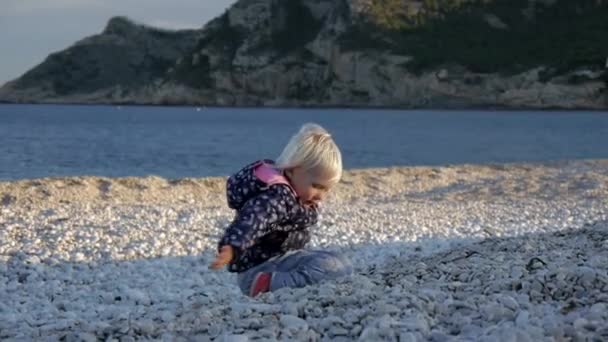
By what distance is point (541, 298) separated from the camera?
17.1ft

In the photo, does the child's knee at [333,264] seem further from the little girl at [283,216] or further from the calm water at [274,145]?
the calm water at [274,145]

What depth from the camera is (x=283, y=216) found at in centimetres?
608

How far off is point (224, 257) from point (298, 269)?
661 mm

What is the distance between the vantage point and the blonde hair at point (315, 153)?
5.90 meters

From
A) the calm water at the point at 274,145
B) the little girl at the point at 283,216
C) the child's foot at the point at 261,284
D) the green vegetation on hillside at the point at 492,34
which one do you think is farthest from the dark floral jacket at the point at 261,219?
the green vegetation on hillside at the point at 492,34

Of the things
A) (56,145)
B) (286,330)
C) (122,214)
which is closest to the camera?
(286,330)

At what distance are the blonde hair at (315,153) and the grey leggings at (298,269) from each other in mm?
610

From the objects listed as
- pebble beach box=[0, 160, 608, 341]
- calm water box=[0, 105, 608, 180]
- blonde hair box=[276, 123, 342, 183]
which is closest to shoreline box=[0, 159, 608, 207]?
pebble beach box=[0, 160, 608, 341]

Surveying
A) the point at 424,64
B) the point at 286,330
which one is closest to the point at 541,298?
the point at 286,330

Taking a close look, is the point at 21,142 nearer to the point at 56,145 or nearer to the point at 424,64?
the point at 56,145

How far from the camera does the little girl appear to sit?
5922mm

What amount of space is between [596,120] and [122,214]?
75.3 m

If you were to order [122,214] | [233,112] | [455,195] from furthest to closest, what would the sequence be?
[233,112]
[455,195]
[122,214]

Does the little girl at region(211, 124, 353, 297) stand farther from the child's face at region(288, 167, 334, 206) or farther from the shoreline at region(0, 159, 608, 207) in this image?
the shoreline at region(0, 159, 608, 207)
